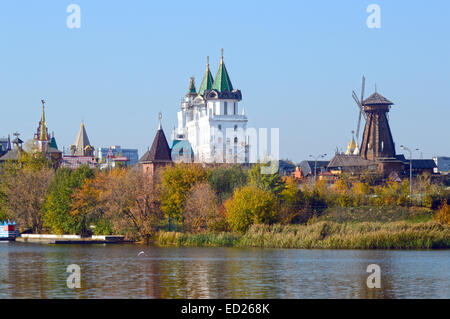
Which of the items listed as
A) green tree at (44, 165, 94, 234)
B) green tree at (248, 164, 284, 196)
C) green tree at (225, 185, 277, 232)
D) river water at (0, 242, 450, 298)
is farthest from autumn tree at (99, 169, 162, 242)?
river water at (0, 242, 450, 298)

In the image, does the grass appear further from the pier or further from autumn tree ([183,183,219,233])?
the pier

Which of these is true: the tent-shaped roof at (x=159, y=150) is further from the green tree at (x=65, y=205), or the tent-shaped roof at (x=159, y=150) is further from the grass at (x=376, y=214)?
the grass at (x=376, y=214)

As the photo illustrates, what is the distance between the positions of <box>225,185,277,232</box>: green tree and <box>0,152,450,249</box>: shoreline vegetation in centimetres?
8

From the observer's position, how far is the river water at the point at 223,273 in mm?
34719

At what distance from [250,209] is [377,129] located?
177 feet

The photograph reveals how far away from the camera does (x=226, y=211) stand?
66312mm

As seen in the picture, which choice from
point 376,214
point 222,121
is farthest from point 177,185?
point 222,121

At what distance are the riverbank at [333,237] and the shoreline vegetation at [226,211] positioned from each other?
0.22ft

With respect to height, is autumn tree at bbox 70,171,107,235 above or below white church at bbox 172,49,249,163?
below

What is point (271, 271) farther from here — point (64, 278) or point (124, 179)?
point (124, 179)

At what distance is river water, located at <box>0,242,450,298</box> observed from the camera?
34.7 m

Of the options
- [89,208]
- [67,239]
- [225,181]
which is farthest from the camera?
[225,181]

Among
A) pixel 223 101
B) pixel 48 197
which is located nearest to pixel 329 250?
pixel 48 197

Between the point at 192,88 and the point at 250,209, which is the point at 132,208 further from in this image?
the point at 192,88
